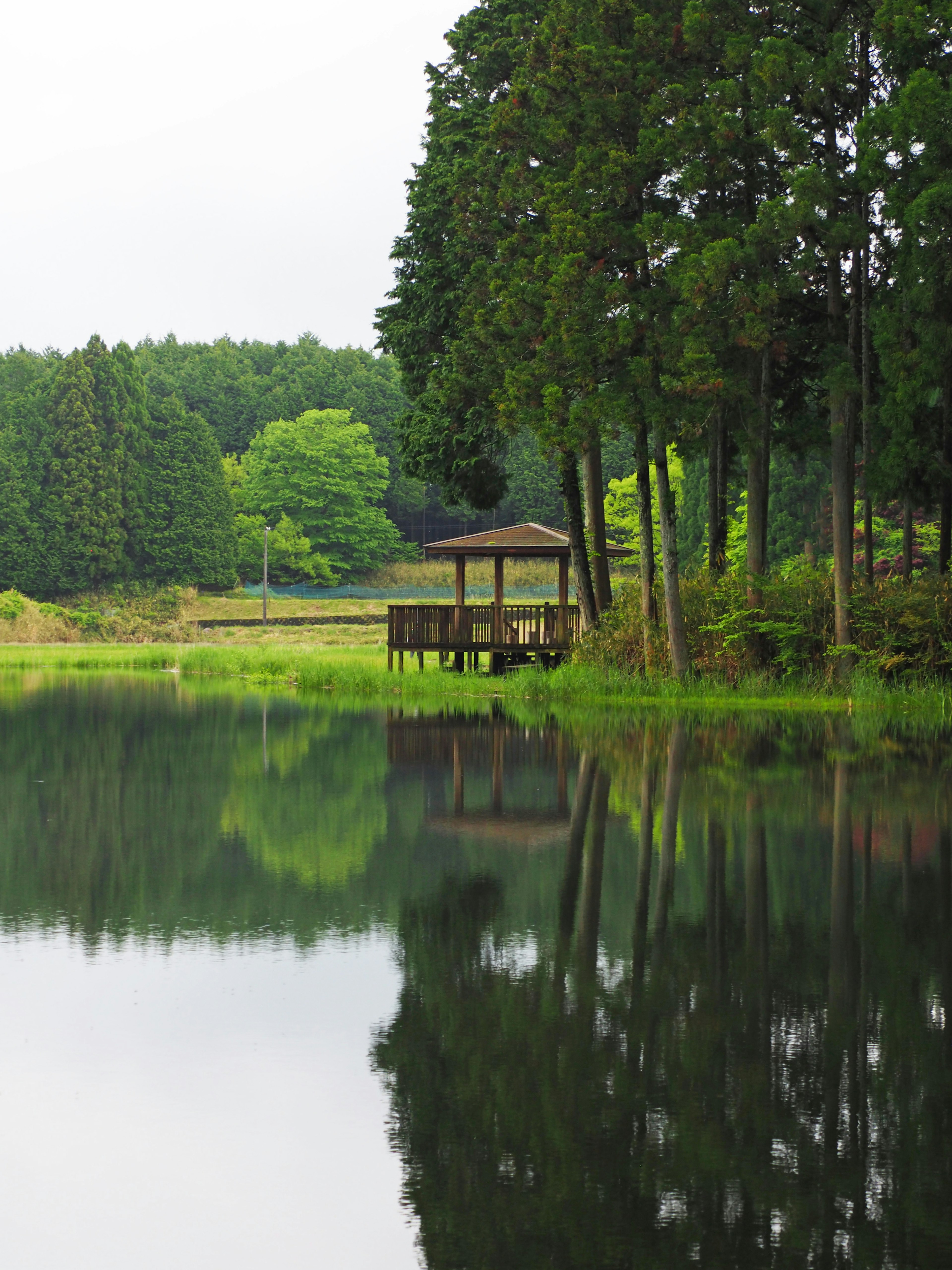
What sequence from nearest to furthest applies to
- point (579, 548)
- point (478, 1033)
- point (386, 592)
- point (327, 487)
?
point (478, 1033) < point (579, 548) < point (386, 592) < point (327, 487)

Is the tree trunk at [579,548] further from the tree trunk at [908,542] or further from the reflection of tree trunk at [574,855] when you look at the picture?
the reflection of tree trunk at [574,855]

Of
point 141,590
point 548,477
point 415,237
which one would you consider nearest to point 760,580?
point 415,237

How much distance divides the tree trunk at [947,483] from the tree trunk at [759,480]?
9.71 feet

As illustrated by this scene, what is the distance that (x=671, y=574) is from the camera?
26.2 meters

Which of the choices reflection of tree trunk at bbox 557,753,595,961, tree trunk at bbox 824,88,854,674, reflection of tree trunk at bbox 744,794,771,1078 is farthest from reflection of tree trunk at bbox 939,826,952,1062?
tree trunk at bbox 824,88,854,674

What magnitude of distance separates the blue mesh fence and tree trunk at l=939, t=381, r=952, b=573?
6316 centimetres

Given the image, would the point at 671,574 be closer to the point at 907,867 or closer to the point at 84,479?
the point at 907,867

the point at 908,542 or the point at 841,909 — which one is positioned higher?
the point at 908,542

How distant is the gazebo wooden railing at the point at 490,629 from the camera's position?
112 feet

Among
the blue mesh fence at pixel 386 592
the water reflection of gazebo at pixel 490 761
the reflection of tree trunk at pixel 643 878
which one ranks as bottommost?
the water reflection of gazebo at pixel 490 761

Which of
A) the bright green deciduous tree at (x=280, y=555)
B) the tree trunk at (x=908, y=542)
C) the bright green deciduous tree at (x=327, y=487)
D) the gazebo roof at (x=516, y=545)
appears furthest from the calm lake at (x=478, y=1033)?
the bright green deciduous tree at (x=327, y=487)

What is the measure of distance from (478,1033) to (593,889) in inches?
128

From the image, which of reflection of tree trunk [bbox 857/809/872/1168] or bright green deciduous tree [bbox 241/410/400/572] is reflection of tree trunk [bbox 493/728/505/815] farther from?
bright green deciduous tree [bbox 241/410/400/572]

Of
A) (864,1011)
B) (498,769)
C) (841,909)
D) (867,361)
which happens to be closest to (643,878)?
(841,909)
